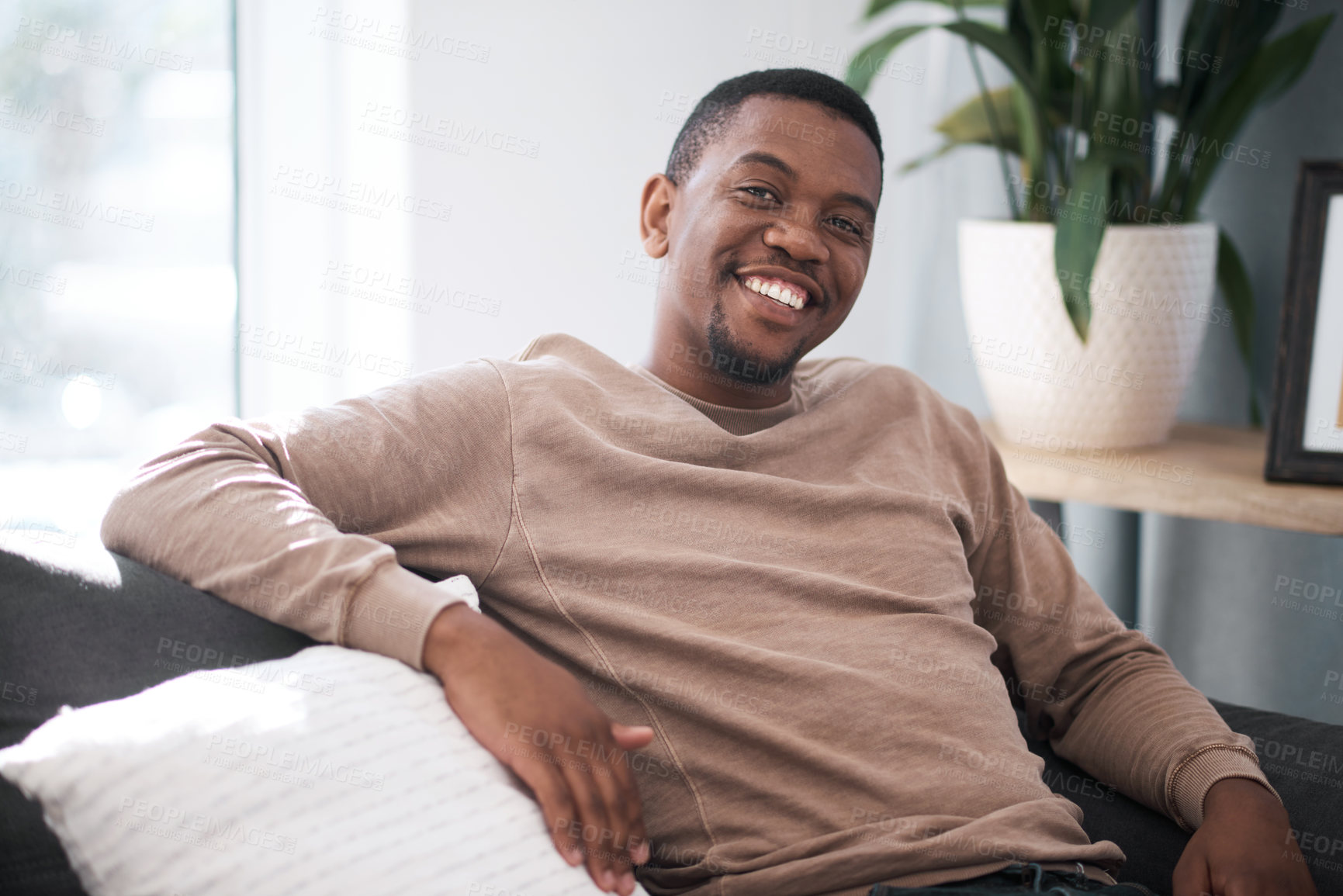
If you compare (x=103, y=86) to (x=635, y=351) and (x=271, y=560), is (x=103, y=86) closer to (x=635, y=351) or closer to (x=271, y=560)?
(x=635, y=351)

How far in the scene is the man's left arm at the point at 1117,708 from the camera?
3.14ft

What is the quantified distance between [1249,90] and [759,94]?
0.85 metres

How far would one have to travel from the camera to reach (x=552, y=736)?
77cm

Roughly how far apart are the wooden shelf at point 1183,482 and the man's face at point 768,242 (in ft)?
1.90

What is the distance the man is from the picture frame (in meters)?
0.50

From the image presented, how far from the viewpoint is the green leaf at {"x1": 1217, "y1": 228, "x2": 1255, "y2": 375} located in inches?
69.1

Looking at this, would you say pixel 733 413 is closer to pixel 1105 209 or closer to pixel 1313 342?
pixel 1105 209

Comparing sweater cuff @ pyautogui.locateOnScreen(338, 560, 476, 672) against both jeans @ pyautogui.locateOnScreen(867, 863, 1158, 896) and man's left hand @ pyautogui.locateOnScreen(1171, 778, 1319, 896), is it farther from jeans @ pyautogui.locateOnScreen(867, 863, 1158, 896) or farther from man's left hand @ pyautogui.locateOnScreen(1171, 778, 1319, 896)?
man's left hand @ pyautogui.locateOnScreen(1171, 778, 1319, 896)

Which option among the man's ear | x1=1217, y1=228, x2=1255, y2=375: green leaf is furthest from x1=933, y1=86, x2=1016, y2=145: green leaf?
the man's ear

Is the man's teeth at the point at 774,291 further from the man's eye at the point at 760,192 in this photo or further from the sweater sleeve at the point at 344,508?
the sweater sleeve at the point at 344,508

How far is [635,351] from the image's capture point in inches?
81.8

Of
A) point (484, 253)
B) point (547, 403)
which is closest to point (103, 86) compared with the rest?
point (484, 253)

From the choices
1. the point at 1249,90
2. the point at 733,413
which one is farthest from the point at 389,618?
the point at 1249,90

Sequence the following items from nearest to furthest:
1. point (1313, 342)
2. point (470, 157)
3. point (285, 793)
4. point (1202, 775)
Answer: point (285, 793) → point (1202, 775) → point (1313, 342) → point (470, 157)
